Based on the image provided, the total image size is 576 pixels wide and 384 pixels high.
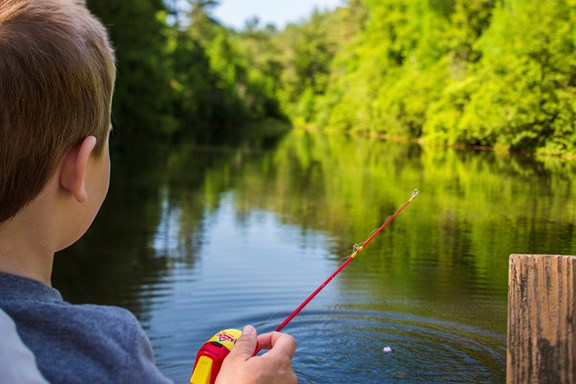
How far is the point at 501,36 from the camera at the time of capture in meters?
24.9

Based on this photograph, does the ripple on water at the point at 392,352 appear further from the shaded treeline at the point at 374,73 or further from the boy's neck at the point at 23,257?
the shaded treeline at the point at 374,73

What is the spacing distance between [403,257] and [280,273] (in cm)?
145

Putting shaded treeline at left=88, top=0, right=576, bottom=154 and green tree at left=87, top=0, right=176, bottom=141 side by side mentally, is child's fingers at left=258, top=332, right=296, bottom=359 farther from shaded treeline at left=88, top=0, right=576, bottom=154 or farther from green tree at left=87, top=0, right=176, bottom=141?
green tree at left=87, top=0, right=176, bottom=141

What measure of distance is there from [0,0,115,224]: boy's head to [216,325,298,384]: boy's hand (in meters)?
0.40

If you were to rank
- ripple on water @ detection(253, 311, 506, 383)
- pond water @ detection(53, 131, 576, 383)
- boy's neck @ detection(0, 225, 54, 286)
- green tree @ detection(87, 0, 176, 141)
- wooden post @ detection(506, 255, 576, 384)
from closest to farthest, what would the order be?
1. boy's neck @ detection(0, 225, 54, 286)
2. wooden post @ detection(506, 255, 576, 384)
3. ripple on water @ detection(253, 311, 506, 383)
4. pond water @ detection(53, 131, 576, 383)
5. green tree @ detection(87, 0, 176, 141)

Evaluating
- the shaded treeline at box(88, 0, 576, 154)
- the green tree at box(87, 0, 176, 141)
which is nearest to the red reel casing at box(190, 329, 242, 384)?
the shaded treeline at box(88, 0, 576, 154)

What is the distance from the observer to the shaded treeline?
20.2 meters

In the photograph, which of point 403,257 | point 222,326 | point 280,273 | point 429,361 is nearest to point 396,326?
point 429,361

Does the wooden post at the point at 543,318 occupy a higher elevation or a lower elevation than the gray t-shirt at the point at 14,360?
lower

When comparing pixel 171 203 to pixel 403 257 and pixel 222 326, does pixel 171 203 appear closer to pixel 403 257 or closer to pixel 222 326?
pixel 403 257

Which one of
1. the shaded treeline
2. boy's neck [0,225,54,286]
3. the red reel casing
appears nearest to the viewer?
boy's neck [0,225,54,286]

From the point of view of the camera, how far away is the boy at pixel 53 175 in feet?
2.53

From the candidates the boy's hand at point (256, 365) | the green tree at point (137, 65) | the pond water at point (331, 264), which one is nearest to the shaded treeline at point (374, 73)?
the green tree at point (137, 65)

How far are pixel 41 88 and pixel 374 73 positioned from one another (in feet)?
179
